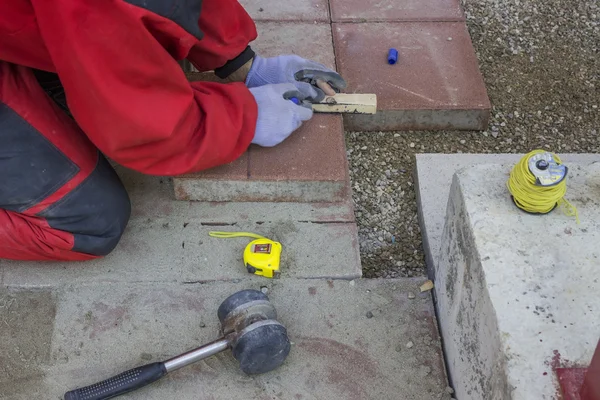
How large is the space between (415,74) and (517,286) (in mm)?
1682

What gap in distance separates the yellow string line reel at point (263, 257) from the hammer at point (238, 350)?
0.80ft

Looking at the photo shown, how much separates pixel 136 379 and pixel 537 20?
2.94 metres

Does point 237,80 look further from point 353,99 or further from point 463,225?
point 463,225

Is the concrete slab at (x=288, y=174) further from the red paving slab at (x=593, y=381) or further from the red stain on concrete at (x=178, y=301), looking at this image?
the red paving slab at (x=593, y=381)

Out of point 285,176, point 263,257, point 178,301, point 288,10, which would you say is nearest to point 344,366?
point 263,257

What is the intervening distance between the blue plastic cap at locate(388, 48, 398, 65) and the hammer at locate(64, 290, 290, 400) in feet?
5.15

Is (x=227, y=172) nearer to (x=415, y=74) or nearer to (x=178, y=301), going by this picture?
(x=178, y=301)

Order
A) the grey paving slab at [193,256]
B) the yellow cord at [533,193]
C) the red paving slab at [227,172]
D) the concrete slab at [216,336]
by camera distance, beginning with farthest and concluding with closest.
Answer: the red paving slab at [227,172] < the grey paving slab at [193,256] < the concrete slab at [216,336] < the yellow cord at [533,193]

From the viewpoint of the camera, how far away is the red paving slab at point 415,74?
3.09 m

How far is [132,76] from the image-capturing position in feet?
6.75

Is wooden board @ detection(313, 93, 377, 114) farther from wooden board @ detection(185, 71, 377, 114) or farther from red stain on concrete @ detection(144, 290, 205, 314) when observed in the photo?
red stain on concrete @ detection(144, 290, 205, 314)

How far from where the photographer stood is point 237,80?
9.53 feet

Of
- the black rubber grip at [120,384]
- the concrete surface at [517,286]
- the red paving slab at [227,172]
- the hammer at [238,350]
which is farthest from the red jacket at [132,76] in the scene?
the concrete surface at [517,286]

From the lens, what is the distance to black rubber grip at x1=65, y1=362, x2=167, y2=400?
6.91ft
